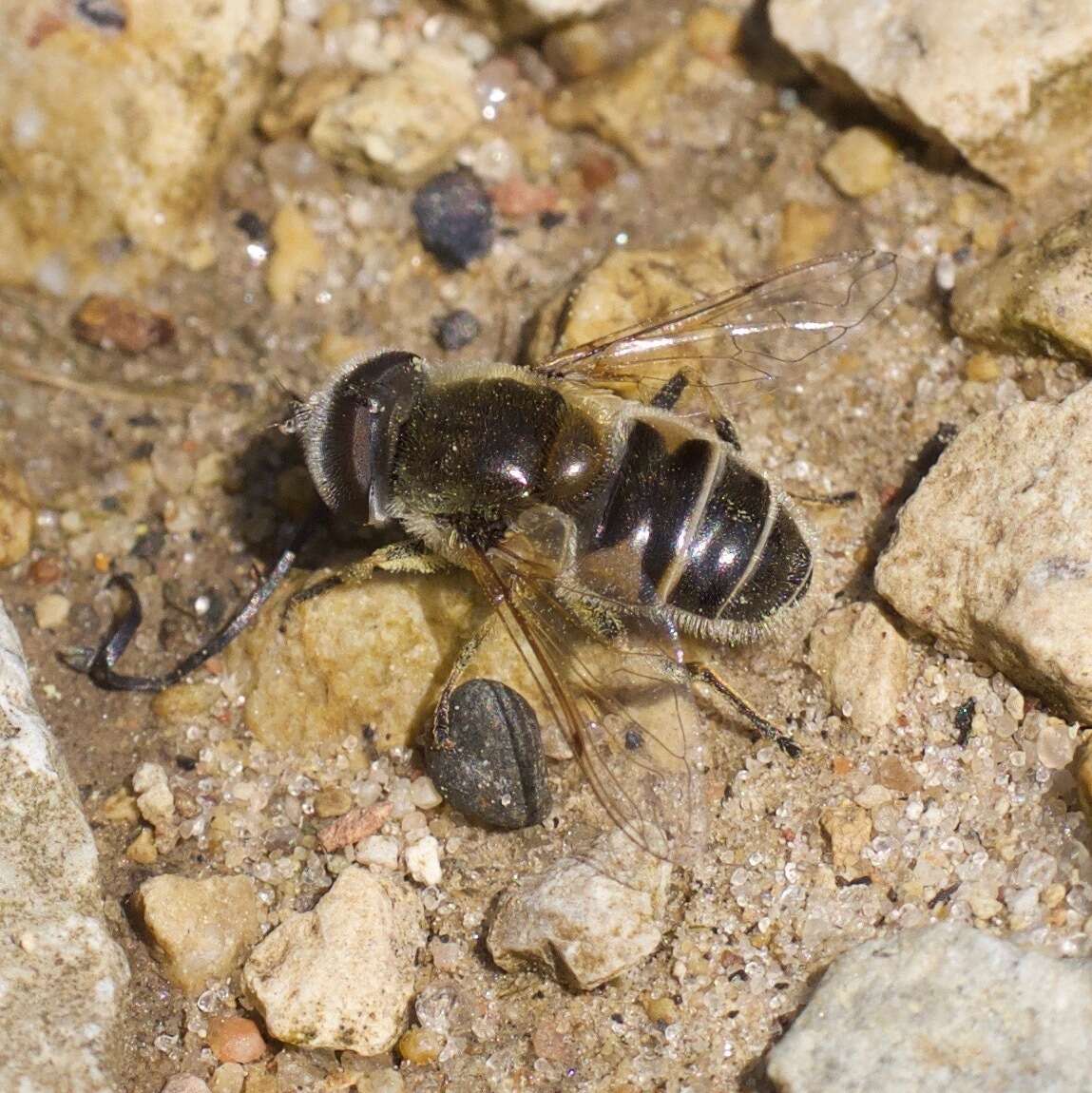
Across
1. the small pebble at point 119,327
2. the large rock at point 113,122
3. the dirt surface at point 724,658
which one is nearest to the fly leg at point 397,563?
the dirt surface at point 724,658

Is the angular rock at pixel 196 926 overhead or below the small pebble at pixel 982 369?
below

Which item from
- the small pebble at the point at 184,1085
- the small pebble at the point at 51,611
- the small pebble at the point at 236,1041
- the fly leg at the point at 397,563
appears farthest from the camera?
the small pebble at the point at 51,611

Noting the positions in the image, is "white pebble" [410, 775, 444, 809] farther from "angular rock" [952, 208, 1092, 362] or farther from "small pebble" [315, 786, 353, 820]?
"angular rock" [952, 208, 1092, 362]

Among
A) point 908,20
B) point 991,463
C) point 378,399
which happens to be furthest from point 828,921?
point 908,20

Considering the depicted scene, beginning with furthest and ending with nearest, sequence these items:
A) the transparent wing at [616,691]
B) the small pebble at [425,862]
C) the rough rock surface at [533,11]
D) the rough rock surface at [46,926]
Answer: the rough rock surface at [533,11]
the small pebble at [425,862]
the transparent wing at [616,691]
the rough rock surface at [46,926]

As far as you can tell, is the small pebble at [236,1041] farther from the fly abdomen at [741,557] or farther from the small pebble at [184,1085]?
the fly abdomen at [741,557]

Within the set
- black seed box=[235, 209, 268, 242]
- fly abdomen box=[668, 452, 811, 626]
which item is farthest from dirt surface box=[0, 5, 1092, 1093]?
fly abdomen box=[668, 452, 811, 626]
